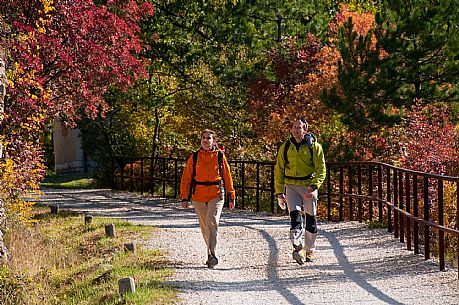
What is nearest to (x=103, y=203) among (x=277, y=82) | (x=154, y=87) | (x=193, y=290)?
(x=154, y=87)

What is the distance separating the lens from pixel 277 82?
27.5m

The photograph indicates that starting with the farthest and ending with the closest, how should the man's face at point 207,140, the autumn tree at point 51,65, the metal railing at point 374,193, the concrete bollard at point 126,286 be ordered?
the autumn tree at point 51,65 < the metal railing at point 374,193 < the man's face at point 207,140 < the concrete bollard at point 126,286

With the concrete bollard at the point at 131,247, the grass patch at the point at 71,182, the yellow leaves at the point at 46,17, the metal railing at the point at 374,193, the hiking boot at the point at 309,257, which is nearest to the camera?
the hiking boot at the point at 309,257

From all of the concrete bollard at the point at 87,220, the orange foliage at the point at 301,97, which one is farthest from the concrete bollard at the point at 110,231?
the orange foliage at the point at 301,97

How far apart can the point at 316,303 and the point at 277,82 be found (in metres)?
18.8

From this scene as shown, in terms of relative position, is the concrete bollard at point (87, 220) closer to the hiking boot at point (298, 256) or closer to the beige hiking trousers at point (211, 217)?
the beige hiking trousers at point (211, 217)

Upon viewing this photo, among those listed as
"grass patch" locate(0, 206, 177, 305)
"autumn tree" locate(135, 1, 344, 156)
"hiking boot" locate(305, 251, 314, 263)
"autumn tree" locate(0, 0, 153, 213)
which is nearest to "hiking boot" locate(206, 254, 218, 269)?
"grass patch" locate(0, 206, 177, 305)

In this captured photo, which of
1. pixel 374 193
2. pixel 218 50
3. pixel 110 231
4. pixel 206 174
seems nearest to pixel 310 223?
pixel 206 174

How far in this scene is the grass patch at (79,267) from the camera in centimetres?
994

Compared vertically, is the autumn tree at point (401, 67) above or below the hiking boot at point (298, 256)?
above

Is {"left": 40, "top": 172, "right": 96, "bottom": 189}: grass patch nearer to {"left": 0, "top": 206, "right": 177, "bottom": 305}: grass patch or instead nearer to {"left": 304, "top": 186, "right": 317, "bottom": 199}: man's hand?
{"left": 0, "top": 206, "right": 177, "bottom": 305}: grass patch

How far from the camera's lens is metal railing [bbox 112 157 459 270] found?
12.1 m

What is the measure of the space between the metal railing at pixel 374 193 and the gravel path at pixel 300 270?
1.45 feet

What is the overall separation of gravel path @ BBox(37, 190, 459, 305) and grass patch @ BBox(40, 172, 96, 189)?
52.1ft
